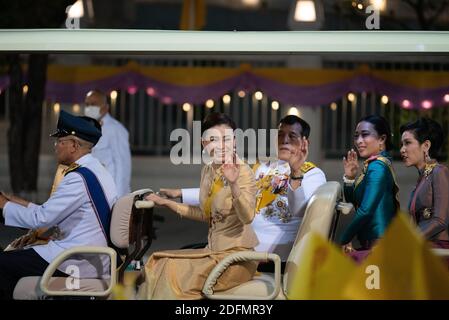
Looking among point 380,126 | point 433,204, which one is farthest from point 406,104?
point 433,204

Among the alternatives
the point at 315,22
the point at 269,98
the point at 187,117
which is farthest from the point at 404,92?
the point at 315,22

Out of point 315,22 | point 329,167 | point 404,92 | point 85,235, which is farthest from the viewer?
point 404,92

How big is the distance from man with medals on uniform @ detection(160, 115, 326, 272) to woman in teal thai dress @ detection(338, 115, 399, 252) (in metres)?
0.20

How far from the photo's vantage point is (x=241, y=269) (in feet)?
15.9

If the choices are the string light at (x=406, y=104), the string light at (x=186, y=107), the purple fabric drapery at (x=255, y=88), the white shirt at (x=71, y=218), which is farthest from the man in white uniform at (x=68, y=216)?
the string light at (x=186, y=107)

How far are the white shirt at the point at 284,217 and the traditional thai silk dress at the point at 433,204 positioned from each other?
0.52 meters

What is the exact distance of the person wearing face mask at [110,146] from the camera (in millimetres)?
7867

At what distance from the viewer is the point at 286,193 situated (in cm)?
542

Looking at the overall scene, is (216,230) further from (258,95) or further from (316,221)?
(258,95)

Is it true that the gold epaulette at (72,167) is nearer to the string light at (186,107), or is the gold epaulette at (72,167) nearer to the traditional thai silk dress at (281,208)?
the traditional thai silk dress at (281,208)

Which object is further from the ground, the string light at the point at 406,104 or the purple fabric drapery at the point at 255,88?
the purple fabric drapery at the point at 255,88
